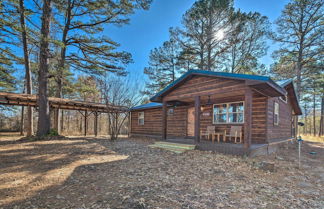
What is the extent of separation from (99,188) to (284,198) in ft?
12.3

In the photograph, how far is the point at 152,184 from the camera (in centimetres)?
368

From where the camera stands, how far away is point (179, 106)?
1166cm

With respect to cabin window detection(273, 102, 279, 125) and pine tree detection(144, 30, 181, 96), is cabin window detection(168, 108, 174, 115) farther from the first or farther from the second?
pine tree detection(144, 30, 181, 96)

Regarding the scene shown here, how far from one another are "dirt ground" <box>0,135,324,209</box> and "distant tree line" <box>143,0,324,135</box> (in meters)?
13.3

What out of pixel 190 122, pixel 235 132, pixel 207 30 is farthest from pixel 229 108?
pixel 207 30

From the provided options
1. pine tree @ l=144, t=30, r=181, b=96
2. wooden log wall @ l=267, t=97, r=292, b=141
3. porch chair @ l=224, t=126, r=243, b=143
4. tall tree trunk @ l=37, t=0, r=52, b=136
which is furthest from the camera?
pine tree @ l=144, t=30, r=181, b=96

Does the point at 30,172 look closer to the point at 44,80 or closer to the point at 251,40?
the point at 44,80

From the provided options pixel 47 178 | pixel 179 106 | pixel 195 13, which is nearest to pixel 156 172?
pixel 47 178

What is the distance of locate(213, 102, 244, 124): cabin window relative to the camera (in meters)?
8.56

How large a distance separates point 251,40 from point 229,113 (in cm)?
1186

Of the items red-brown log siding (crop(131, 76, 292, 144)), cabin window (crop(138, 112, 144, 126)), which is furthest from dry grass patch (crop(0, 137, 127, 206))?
cabin window (crop(138, 112, 144, 126))

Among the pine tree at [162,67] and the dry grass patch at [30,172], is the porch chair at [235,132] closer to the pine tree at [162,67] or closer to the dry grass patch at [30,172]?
the dry grass patch at [30,172]

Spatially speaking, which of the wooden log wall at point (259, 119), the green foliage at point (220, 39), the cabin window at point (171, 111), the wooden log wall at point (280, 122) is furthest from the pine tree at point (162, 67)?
the wooden log wall at point (259, 119)

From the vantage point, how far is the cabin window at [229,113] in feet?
28.1
